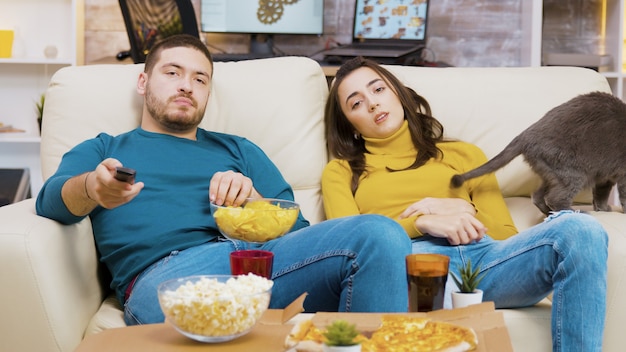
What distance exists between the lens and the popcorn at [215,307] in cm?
119

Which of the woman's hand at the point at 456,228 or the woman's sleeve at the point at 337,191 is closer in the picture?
the woman's hand at the point at 456,228

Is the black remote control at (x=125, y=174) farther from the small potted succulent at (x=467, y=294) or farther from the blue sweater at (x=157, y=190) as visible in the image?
the small potted succulent at (x=467, y=294)

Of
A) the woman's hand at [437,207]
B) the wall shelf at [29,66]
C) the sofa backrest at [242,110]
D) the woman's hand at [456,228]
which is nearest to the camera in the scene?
the woman's hand at [456,228]

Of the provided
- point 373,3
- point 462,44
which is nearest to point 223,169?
point 373,3

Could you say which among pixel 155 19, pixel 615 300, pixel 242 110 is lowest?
pixel 615 300

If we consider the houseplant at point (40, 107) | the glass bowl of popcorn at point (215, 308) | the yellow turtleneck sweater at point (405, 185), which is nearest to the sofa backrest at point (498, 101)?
the yellow turtleneck sweater at point (405, 185)

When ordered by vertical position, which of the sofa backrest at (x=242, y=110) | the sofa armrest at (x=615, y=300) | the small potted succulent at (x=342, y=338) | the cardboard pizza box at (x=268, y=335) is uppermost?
the sofa backrest at (x=242, y=110)

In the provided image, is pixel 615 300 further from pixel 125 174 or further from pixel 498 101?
pixel 125 174

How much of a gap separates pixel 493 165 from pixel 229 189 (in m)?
0.78

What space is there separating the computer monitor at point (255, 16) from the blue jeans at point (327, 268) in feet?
7.97

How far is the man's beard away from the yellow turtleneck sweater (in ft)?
1.31

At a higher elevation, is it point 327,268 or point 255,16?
point 255,16

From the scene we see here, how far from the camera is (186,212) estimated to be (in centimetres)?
197

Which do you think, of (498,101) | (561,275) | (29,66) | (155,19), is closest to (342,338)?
(561,275)
